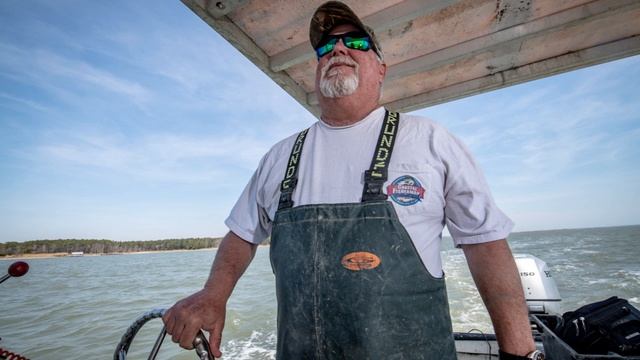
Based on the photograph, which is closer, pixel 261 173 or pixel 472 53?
pixel 261 173

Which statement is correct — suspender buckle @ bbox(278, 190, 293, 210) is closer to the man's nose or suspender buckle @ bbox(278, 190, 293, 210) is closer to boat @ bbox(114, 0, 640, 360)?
the man's nose

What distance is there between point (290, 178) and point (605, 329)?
79.4 inches

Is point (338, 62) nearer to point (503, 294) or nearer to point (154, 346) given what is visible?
point (503, 294)

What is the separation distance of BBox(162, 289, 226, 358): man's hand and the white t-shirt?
0.38 m

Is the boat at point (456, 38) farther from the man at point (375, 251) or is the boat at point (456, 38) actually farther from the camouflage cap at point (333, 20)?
the man at point (375, 251)

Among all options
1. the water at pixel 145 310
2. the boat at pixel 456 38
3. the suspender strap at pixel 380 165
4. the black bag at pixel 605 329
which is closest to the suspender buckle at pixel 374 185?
the suspender strap at pixel 380 165

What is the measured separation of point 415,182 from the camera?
4.17 ft

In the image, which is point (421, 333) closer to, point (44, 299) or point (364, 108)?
point (364, 108)

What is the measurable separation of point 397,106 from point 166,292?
15514 mm

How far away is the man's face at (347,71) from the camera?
1661 millimetres

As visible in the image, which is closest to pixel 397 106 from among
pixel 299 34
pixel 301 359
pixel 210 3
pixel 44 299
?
pixel 299 34

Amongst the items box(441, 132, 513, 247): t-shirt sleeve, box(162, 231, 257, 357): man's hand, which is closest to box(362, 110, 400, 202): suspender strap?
box(441, 132, 513, 247): t-shirt sleeve

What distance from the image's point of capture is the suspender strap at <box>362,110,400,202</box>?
1254 millimetres

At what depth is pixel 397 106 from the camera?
10.7 ft
